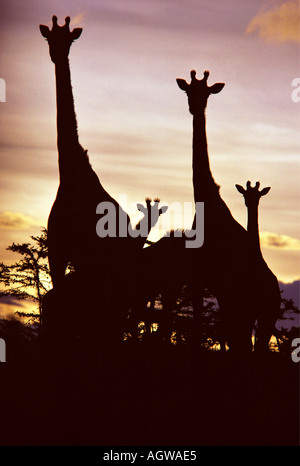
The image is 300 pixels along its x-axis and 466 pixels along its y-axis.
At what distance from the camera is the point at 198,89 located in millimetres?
13977

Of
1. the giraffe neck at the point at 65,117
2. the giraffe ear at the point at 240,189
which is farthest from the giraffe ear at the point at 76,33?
the giraffe ear at the point at 240,189

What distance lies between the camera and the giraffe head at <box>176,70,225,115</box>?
13984mm

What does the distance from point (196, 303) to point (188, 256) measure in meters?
1.37

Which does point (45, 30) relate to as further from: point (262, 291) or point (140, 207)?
point (262, 291)

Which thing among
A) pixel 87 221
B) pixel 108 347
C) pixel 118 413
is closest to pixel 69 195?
pixel 87 221

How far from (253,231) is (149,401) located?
5.96 metres

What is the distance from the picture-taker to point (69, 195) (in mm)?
12789

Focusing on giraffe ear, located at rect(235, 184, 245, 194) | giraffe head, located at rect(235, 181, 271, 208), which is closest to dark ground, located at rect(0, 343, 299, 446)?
giraffe head, located at rect(235, 181, 271, 208)

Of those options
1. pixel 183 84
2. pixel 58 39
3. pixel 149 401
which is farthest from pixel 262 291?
pixel 58 39

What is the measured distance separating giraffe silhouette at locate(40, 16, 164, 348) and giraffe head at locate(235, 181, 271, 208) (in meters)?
2.93

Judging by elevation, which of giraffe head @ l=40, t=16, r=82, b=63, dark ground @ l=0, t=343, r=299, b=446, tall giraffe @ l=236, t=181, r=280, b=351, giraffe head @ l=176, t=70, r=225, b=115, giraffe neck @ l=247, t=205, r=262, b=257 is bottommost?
dark ground @ l=0, t=343, r=299, b=446

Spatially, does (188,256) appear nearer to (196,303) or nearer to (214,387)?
(196,303)

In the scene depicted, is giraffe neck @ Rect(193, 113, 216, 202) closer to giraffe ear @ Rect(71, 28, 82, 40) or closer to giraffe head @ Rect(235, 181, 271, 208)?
giraffe head @ Rect(235, 181, 271, 208)

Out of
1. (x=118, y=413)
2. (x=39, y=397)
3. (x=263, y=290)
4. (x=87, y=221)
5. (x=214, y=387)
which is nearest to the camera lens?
(x=118, y=413)
